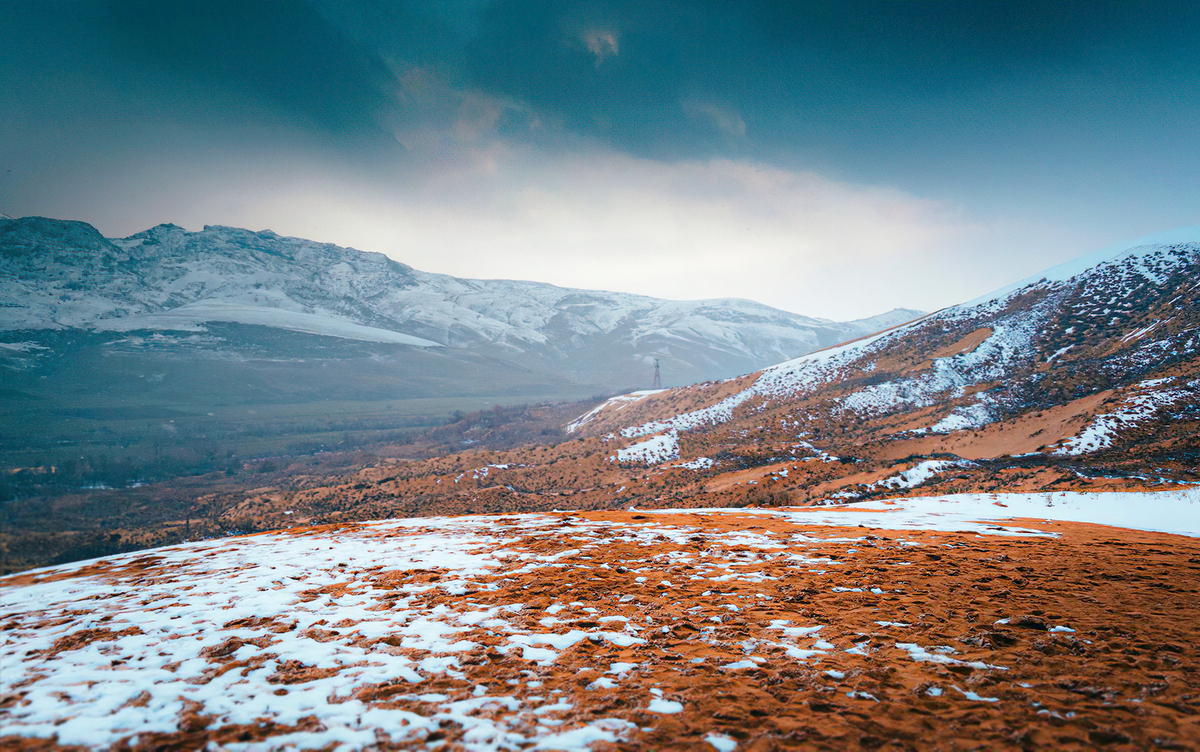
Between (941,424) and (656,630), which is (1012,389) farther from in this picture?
(656,630)

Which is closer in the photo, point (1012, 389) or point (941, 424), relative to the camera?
→ point (941, 424)

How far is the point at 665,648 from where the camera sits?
17.1 feet

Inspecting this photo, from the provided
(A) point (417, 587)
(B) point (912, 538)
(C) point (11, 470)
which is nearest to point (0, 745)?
(A) point (417, 587)

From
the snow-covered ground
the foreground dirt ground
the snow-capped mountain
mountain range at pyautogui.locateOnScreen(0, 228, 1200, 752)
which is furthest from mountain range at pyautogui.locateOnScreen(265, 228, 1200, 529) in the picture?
the foreground dirt ground

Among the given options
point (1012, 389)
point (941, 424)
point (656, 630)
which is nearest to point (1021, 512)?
point (656, 630)

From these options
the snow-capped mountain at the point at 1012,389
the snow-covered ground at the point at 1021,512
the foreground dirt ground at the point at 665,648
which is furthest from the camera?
the snow-capped mountain at the point at 1012,389

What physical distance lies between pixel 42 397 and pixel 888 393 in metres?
298

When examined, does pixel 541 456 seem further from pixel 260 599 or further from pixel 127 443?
pixel 127 443

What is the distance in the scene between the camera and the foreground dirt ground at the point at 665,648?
11.7 ft

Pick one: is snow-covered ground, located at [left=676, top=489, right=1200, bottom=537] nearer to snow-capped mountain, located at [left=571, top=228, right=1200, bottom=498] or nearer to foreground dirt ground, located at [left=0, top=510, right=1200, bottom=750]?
foreground dirt ground, located at [left=0, top=510, right=1200, bottom=750]

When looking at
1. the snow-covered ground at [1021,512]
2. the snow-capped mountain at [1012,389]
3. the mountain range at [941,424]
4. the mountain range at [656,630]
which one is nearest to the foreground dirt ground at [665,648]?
the mountain range at [656,630]

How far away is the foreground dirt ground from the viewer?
3555 mm

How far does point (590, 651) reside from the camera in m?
5.17

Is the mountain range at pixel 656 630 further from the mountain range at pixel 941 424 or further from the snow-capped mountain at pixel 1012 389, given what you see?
the snow-capped mountain at pixel 1012 389
